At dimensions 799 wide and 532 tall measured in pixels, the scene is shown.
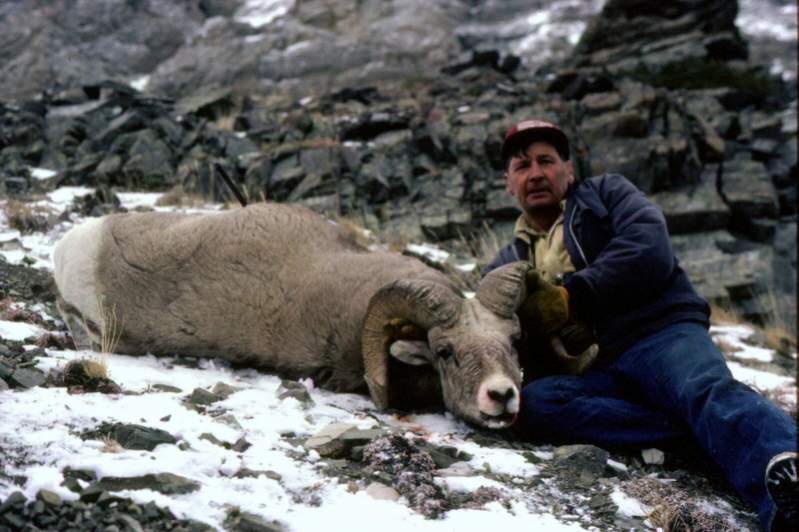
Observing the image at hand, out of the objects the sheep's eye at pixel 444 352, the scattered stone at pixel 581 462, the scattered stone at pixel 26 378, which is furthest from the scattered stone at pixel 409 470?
the scattered stone at pixel 26 378

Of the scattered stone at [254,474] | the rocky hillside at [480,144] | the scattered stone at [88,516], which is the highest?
the scattered stone at [88,516]

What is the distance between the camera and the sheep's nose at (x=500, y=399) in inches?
166

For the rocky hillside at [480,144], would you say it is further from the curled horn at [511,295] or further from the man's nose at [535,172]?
the curled horn at [511,295]

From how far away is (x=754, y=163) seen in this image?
51.1 ft

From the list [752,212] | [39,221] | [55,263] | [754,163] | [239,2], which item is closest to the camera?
[55,263]

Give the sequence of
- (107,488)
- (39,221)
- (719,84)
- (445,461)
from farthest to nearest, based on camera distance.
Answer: (719,84), (39,221), (445,461), (107,488)

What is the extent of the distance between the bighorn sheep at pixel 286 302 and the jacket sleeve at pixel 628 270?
44 cm

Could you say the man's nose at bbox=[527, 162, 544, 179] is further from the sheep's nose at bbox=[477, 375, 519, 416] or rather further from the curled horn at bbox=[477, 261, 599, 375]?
the sheep's nose at bbox=[477, 375, 519, 416]

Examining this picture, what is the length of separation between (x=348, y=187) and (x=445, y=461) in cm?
984

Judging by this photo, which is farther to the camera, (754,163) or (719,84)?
(719,84)

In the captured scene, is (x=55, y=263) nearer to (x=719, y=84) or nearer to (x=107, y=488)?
(x=107, y=488)

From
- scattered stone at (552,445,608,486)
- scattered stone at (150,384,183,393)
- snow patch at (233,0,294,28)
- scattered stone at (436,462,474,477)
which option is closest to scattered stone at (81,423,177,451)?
scattered stone at (150,384,183,393)

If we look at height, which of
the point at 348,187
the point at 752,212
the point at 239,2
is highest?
the point at 239,2

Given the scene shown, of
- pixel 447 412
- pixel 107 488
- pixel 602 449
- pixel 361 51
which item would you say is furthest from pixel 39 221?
pixel 361 51
